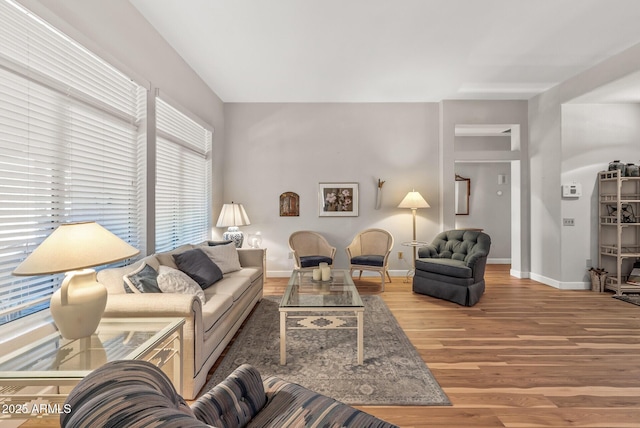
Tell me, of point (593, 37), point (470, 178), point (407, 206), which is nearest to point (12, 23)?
point (407, 206)

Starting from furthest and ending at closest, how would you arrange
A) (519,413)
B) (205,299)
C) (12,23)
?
(205,299), (519,413), (12,23)

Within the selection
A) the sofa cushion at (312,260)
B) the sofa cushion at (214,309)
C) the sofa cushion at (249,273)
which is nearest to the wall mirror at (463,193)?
the sofa cushion at (312,260)

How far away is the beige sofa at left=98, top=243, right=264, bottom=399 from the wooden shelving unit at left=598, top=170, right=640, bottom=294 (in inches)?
207

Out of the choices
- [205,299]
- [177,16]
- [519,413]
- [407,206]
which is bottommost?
[519,413]

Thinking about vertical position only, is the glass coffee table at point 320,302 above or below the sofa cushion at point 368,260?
below

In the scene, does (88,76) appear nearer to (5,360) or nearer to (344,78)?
(5,360)

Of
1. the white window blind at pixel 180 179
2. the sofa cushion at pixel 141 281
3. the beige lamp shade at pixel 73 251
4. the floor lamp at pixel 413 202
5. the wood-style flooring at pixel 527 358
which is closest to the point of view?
the beige lamp shade at pixel 73 251

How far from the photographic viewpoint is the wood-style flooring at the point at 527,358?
6.13 feet

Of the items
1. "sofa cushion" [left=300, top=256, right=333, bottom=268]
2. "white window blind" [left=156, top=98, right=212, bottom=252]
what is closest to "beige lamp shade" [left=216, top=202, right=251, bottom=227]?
"white window blind" [left=156, top=98, right=212, bottom=252]

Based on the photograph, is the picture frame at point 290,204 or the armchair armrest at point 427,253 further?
the picture frame at point 290,204

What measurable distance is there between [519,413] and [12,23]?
3.82 metres

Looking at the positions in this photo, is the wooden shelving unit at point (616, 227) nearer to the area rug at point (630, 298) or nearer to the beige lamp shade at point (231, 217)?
the area rug at point (630, 298)

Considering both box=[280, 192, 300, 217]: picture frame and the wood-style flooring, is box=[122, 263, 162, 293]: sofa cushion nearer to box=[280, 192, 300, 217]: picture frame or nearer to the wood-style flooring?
the wood-style flooring

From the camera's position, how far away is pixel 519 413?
6.17 ft
